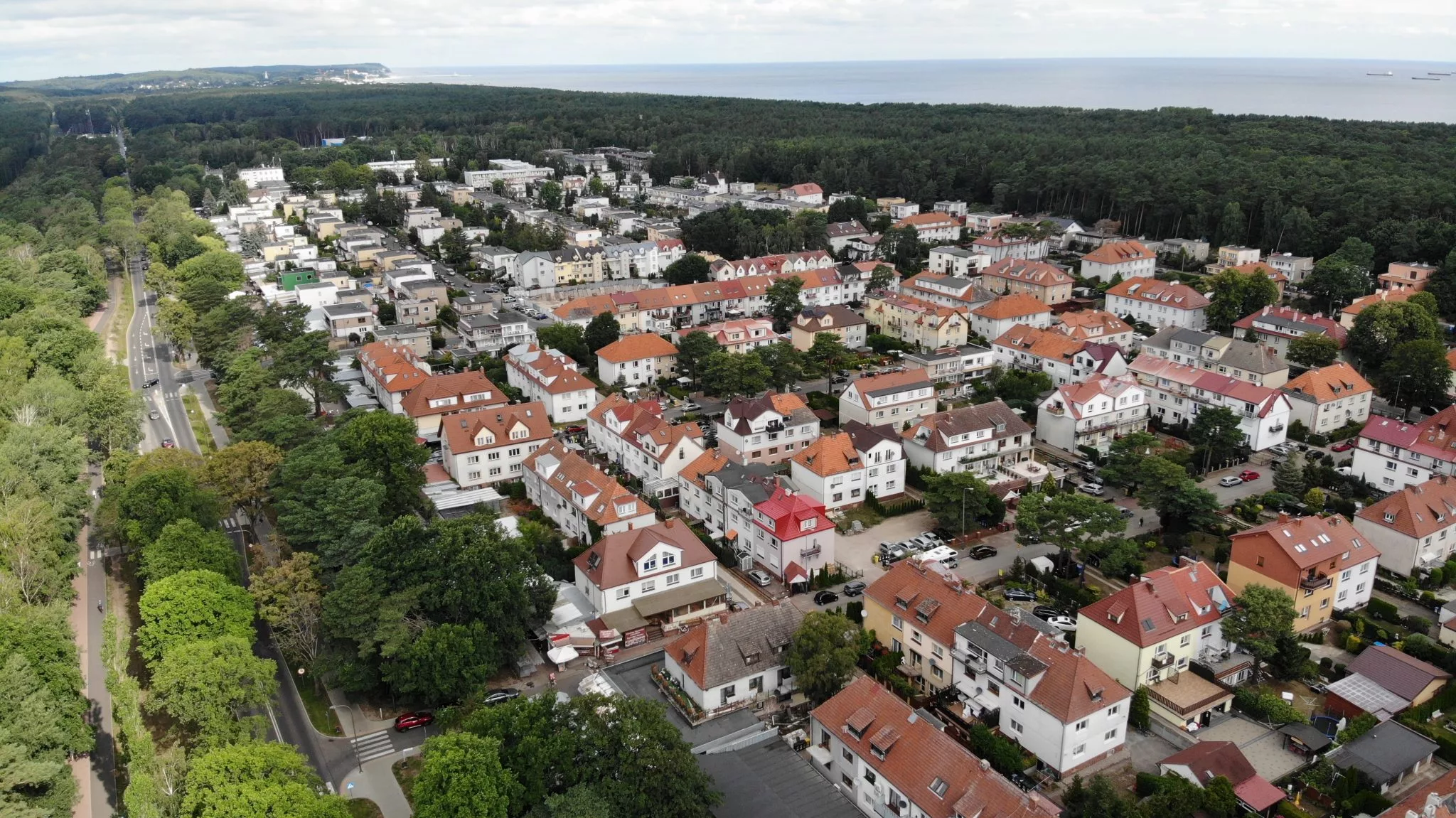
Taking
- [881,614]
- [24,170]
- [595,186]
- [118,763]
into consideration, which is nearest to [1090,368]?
[881,614]

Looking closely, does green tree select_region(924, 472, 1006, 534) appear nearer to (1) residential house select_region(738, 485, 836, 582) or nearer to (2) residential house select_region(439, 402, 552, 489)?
(1) residential house select_region(738, 485, 836, 582)

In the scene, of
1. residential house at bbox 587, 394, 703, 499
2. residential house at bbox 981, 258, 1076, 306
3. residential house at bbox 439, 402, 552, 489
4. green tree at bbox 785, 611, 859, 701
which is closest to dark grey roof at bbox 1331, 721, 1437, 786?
green tree at bbox 785, 611, 859, 701

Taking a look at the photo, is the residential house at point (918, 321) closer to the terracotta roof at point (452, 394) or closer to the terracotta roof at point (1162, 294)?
the terracotta roof at point (1162, 294)

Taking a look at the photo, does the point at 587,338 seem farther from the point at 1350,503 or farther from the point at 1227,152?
the point at 1227,152

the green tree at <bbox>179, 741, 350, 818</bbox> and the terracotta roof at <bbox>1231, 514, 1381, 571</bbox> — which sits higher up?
the terracotta roof at <bbox>1231, 514, 1381, 571</bbox>

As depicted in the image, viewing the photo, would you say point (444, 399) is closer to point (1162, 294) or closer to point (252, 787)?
point (252, 787)

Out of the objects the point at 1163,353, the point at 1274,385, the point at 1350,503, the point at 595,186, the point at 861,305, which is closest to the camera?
the point at 1350,503
